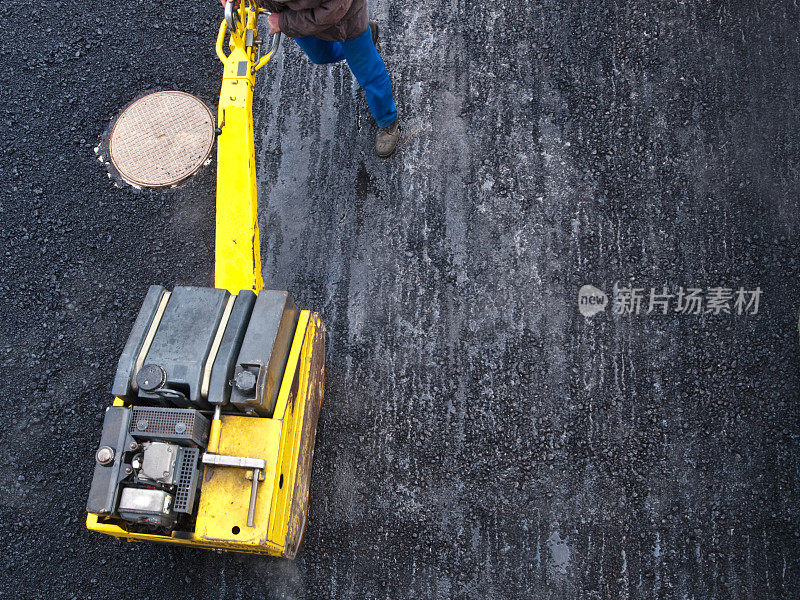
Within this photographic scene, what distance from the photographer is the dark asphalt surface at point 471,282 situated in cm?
374

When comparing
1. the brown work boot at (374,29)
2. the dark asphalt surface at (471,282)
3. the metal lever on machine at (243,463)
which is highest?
the brown work boot at (374,29)

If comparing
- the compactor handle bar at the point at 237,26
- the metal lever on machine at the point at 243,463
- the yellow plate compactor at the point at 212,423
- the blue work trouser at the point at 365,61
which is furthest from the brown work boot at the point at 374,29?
the metal lever on machine at the point at 243,463

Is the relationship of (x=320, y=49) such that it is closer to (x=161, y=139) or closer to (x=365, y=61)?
(x=365, y=61)

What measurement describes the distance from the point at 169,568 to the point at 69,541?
0.64 meters

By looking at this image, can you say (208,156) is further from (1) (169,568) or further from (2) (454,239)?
(1) (169,568)

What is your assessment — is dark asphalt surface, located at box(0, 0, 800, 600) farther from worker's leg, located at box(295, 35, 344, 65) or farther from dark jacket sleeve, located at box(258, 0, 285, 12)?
dark jacket sleeve, located at box(258, 0, 285, 12)

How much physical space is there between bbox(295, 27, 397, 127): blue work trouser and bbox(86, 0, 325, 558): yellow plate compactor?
60cm

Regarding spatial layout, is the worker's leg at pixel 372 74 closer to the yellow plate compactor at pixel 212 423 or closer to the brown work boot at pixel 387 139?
the brown work boot at pixel 387 139

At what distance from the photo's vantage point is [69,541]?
388 cm

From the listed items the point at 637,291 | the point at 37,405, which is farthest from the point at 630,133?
the point at 37,405

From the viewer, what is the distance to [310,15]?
3449mm

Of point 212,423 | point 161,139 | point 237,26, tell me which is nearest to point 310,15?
point 237,26

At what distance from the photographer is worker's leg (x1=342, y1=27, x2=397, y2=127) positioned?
384cm

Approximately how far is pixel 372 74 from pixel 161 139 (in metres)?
1.71
